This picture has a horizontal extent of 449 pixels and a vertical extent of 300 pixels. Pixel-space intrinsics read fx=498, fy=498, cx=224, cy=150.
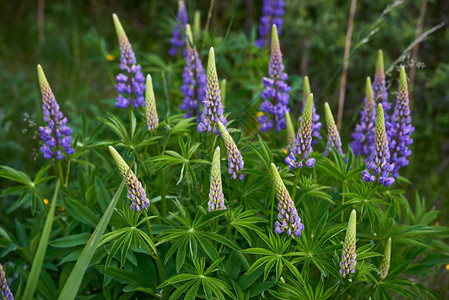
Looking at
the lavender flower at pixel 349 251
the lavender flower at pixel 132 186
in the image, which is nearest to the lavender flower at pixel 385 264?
the lavender flower at pixel 349 251

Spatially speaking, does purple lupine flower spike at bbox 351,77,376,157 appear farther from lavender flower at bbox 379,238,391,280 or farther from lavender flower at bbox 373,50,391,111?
lavender flower at bbox 379,238,391,280

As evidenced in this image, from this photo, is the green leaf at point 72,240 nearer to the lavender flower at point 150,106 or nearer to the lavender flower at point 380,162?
the lavender flower at point 150,106

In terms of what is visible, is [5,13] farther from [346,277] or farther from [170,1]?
[346,277]

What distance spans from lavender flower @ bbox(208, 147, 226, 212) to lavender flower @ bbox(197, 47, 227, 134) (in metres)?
0.38

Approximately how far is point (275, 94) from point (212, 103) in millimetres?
642

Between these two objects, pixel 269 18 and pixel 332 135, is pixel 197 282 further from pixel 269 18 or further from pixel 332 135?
pixel 269 18

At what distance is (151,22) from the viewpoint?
6.87 meters

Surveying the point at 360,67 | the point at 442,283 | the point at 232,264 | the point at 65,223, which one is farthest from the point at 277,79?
the point at 360,67

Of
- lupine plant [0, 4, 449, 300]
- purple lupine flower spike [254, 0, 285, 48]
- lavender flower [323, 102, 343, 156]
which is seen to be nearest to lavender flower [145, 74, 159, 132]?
lupine plant [0, 4, 449, 300]

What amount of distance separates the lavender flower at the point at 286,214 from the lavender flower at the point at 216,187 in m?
0.21

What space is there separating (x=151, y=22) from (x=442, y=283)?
16.9ft

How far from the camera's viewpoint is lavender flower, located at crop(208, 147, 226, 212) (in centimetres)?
187

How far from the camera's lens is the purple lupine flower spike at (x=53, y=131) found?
2354 millimetres

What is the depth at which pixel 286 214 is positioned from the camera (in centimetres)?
195
